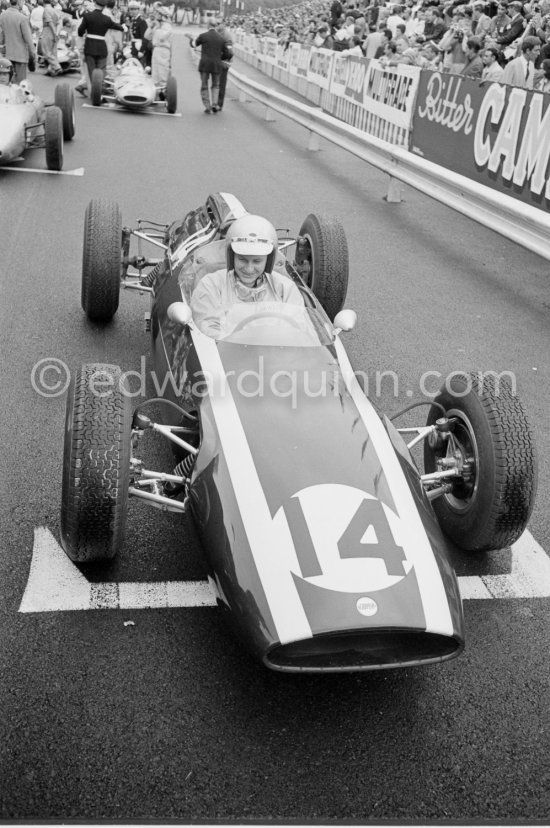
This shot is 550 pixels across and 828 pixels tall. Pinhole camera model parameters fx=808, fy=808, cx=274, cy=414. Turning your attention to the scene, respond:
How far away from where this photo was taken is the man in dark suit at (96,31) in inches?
642

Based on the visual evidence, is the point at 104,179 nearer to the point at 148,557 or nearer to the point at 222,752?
the point at 148,557

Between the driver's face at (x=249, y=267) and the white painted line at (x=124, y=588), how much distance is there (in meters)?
1.82

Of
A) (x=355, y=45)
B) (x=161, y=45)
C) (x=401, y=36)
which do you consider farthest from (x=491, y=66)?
(x=161, y=45)

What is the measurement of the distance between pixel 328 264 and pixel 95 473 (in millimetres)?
3446

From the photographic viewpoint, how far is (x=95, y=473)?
3330 mm

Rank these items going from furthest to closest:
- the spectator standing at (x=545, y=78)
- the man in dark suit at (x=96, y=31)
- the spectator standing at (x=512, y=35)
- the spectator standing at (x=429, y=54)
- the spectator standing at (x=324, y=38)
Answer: the spectator standing at (x=324, y=38)
the man in dark suit at (x=96, y=31)
the spectator standing at (x=429, y=54)
the spectator standing at (x=512, y=35)
the spectator standing at (x=545, y=78)

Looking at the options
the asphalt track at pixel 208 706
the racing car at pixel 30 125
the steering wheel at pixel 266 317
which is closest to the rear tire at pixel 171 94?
the racing car at pixel 30 125

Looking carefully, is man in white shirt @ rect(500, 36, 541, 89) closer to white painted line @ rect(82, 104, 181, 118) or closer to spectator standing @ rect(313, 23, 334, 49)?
white painted line @ rect(82, 104, 181, 118)

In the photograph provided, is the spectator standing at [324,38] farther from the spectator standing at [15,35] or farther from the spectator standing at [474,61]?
the spectator standing at [474,61]

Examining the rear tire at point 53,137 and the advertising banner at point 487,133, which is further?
the rear tire at point 53,137

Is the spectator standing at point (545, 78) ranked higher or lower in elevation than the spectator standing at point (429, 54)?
lower

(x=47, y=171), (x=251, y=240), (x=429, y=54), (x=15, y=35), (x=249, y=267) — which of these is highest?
(x=429, y=54)

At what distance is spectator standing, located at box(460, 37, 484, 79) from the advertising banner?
1.63 m

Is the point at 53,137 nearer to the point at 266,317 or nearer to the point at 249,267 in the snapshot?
the point at 249,267
